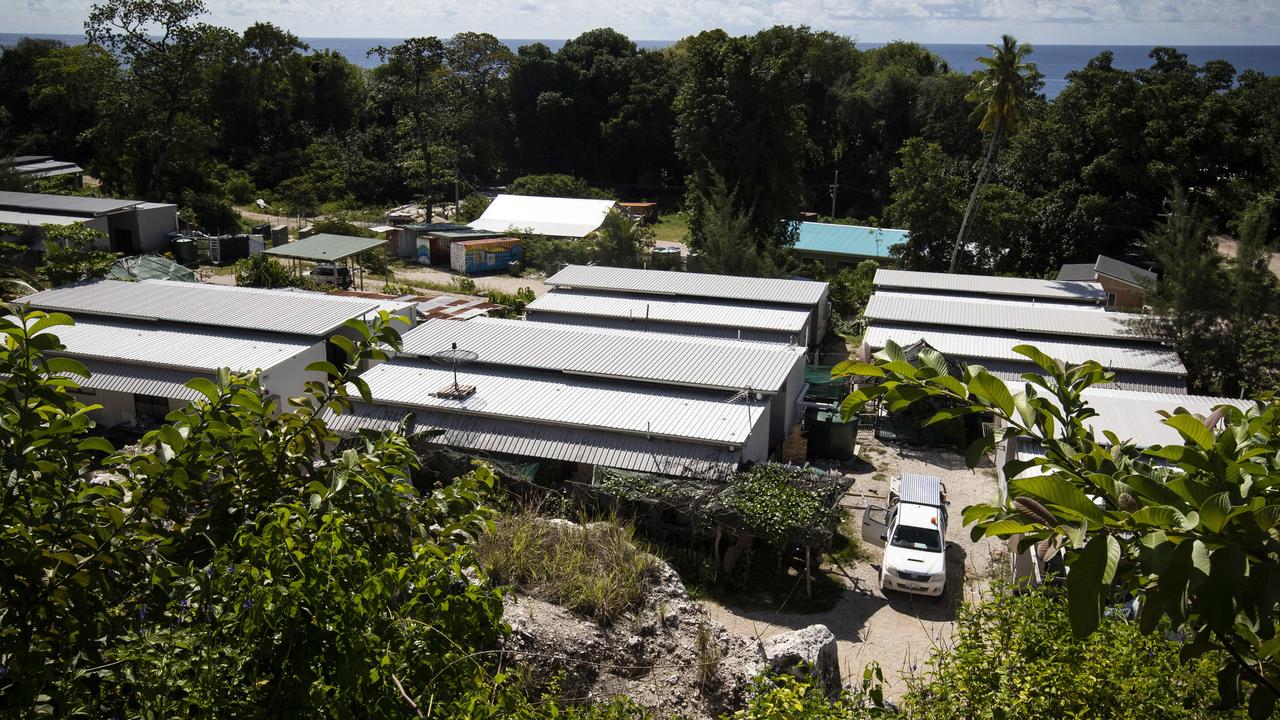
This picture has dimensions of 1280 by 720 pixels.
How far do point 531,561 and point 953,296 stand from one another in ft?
79.3

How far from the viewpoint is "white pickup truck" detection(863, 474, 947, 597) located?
15273 millimetres

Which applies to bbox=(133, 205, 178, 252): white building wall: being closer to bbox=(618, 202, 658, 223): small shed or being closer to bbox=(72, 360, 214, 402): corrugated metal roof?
bbox=(72, 360, 214, 402): corrugated metal roof

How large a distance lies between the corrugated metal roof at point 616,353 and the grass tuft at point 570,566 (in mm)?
8879

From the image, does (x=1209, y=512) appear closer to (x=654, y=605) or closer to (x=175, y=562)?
(x=175, y=562)

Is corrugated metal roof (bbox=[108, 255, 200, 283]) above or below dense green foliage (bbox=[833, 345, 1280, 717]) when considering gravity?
below

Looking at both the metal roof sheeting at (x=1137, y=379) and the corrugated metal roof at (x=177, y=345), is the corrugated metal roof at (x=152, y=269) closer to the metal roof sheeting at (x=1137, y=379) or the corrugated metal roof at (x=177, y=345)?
the corrugated metal roof at (x=177, y=345)

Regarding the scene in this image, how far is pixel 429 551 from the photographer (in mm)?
4238

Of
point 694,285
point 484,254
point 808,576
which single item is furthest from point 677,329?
point 484,254

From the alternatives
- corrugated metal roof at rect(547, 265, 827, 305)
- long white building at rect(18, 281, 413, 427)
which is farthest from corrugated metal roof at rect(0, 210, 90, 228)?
corrugated metal roof at rect(547, 265, 827, 305)

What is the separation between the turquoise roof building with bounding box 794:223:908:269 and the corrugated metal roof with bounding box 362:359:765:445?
25.0m

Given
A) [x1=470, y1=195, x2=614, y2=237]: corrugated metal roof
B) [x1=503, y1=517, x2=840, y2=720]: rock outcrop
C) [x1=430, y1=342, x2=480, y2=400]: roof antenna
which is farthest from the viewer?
[x1=470, y1=195, x2=614, y2=237]: corrugated metal roof

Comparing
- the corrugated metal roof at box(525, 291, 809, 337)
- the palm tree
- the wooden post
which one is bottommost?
the wooden post

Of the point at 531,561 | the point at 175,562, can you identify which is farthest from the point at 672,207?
the point at 175,562

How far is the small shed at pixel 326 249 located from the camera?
34969 mm
